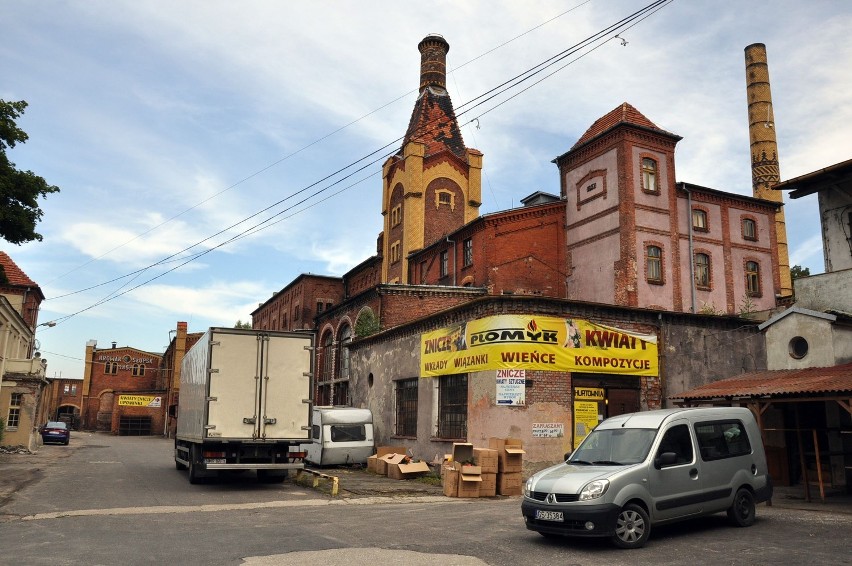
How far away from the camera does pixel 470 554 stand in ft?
26.8

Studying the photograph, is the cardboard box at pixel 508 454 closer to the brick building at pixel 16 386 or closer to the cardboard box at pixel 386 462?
the cardboard box at pixel 386 462

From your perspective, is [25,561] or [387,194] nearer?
[25,561]

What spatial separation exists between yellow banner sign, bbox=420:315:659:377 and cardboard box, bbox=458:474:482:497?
10.9 feet

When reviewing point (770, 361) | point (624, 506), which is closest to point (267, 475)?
point (624, 506)

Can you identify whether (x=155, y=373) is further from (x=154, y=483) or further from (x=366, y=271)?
(x=154, y=483)

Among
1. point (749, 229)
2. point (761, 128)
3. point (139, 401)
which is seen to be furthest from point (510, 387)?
point (139, 401)

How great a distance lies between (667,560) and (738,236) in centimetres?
3116

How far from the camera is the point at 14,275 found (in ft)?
155

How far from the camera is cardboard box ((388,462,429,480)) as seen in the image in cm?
1772

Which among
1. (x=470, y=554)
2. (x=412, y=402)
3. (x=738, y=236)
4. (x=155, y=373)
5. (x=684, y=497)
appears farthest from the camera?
(x=155, y=373)

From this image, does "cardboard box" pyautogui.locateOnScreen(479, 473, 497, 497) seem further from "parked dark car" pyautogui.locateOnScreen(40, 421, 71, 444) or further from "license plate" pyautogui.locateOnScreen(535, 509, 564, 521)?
"parked dark car" pyautogui.locateOnScreen(40, 421, 71, 444)

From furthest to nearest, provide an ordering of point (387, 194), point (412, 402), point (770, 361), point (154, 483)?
point (387, 194)
point (412, 402)
point (770, 361)
point (154, 483)

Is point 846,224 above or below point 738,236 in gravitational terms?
below

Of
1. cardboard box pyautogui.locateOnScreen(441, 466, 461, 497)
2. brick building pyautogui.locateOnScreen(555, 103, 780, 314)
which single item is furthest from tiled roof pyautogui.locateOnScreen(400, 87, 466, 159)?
cardboard box pyautogui.locateOnScreen(441, 466, 461, 497)
